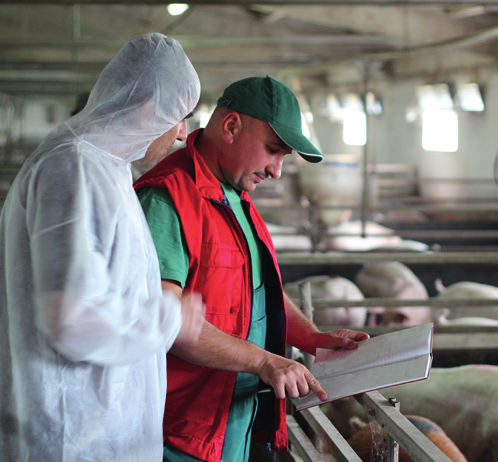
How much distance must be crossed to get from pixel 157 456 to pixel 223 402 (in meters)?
0.19

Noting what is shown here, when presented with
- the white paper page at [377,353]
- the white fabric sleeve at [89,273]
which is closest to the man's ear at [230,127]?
the white fabric sleeve at [89,273]

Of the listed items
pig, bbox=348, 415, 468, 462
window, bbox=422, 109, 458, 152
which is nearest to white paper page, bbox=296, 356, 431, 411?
pig, bbox=348, 415, 468, 462

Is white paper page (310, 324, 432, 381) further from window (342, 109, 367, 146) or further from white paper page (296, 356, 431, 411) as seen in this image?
window (342, 109, 367, 146)

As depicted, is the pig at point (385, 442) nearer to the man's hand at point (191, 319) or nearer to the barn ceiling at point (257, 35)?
the man's hand at point (191, 319)

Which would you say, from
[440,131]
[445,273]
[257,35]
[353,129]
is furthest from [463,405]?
[353,129]

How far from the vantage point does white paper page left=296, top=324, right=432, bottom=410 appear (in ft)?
3.50

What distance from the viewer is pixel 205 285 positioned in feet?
4.00

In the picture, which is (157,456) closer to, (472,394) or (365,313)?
(472,394)

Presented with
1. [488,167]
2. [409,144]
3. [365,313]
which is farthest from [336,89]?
[365,313]

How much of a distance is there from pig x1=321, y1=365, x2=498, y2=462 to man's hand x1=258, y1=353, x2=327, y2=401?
1.14m

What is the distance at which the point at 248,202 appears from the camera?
4.66 ft

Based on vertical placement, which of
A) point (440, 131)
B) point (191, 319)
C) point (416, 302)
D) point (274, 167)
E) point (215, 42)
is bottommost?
point (416, 302)

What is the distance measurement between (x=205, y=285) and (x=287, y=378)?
235 mm

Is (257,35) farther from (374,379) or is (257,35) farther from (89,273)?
(89,273)
